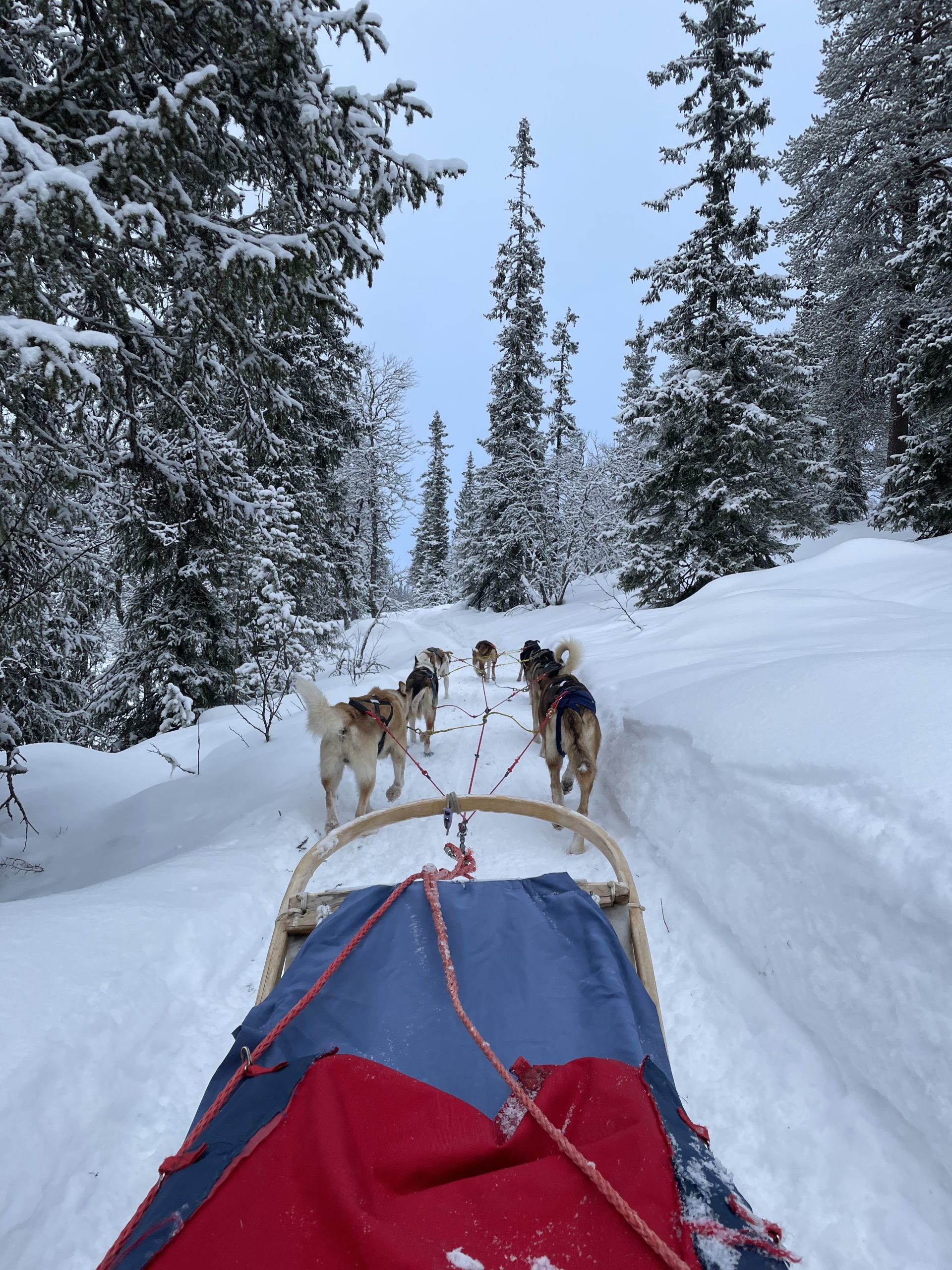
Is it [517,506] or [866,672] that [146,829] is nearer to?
[866,672]

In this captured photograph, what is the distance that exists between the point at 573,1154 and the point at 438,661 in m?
7.28

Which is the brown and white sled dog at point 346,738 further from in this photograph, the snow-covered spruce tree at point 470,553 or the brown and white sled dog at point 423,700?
the snow-covered spruce tree at point 470,553

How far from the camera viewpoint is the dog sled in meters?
0.93

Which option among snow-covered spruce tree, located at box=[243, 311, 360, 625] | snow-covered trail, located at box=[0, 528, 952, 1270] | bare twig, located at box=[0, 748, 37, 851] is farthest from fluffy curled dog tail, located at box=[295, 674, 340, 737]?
snow-covered spruce tree, located at box=[243, 311, 360, 625]

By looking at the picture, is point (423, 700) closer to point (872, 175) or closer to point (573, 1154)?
point (573, 1154)

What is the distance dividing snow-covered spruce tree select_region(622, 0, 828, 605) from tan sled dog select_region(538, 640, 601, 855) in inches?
321

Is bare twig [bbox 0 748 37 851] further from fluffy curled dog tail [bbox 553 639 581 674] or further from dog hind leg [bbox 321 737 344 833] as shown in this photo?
fluffy curled dog tail [bbox 553 639 581 674]

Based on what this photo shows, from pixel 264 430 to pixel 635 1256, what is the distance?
5009 millimetres

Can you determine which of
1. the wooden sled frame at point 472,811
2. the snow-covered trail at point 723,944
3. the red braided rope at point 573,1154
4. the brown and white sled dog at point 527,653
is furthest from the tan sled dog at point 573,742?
the brown and white sled dog at point 527,653

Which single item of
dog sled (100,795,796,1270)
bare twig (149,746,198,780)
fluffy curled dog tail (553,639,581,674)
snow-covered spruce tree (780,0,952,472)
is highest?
snow-covered spruce tree (780,0,952,472)

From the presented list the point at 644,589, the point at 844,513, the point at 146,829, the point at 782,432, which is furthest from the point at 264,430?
the point at 844,513

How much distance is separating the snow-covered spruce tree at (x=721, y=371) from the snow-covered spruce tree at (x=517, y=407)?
381 inches

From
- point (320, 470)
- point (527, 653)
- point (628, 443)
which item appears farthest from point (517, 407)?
point (527, 653)

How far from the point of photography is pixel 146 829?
192 inches
